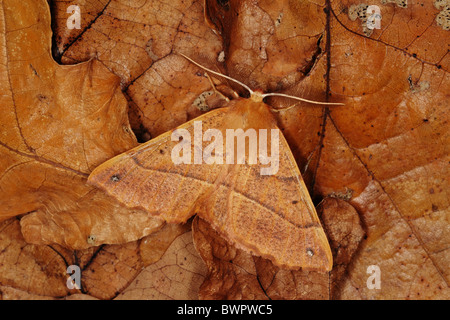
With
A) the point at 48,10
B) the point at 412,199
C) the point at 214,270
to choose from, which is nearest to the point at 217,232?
the point at 214,270

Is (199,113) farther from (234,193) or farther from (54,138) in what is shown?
(54,138)

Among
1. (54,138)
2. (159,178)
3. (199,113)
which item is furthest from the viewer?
(199,113)

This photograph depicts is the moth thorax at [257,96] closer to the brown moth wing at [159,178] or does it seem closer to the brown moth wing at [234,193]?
the brown moth wing at [234,193]

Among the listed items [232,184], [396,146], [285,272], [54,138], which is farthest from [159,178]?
[396,146]

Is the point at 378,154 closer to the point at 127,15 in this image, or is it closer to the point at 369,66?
the point at 369,66

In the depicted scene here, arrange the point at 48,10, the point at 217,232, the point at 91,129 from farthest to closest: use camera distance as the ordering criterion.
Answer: the point at 217,232 < the point at 91,129 < the point at 48,10
